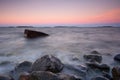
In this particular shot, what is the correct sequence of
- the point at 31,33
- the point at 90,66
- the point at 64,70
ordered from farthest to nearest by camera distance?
the point at 31,33
the point at 90,66
the point at 64,70

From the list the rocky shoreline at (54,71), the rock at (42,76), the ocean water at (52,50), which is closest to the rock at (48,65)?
the rocky shoreline at (54,71)

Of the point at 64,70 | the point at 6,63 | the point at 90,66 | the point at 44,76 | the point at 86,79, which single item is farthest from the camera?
the point at 6,63

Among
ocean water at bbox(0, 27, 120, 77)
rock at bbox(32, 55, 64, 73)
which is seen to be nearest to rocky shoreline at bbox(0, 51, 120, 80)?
rock at bbox(32, 55, 64, 73)

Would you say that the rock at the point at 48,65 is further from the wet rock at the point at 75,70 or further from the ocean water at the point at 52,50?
the ocean water at the point at 52,50

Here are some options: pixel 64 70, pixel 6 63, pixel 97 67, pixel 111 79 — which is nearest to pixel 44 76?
pixel 64 70

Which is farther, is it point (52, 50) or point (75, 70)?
point (52, 50)

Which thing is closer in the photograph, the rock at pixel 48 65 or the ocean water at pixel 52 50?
the rock at pixel 48 65

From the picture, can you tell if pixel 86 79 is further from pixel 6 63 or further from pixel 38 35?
pixel 38 35

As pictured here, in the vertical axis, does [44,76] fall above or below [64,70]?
A: above

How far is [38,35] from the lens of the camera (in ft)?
74.3

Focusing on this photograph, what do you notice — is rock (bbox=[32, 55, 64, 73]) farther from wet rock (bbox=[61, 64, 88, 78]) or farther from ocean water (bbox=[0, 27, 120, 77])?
ocean water (bbox=[0, 27, 120, 77])

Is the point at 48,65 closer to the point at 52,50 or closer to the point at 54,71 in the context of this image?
the point at 54,71

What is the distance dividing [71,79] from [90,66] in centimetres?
249

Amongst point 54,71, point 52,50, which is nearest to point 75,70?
point 54,71
